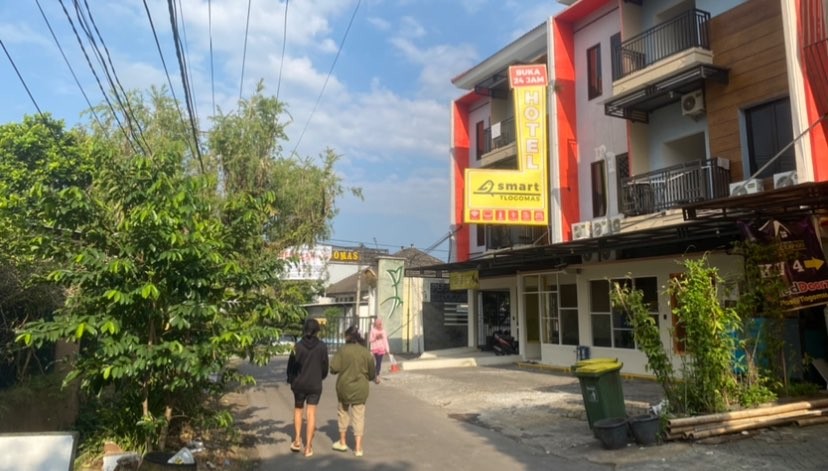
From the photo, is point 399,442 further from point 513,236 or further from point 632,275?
point 513,236

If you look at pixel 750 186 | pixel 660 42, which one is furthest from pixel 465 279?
pixel 750 186

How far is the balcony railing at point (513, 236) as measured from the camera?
2017 centimetres

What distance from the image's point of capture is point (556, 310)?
19.2m

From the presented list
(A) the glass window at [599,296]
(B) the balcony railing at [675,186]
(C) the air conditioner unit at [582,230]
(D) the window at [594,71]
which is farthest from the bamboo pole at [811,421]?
(D) the window at [594,71]

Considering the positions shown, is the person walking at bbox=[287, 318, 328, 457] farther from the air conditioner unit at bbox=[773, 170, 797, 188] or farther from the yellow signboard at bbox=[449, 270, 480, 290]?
the yellow signboard at bbox=[449, 270, 480, 290]

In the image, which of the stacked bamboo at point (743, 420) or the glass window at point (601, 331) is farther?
the glass window at point (601, 331)

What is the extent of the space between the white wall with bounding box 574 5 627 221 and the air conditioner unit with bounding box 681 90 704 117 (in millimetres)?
2278

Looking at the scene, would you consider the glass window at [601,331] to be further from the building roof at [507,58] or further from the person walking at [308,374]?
the person walking at [308,374]

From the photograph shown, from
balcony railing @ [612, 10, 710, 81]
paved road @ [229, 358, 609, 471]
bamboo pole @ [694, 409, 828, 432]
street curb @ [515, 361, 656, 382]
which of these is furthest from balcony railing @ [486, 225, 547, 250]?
bamboo pole @ [694, 409, 828, 432]

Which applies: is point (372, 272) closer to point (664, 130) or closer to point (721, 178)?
point (664, 130)

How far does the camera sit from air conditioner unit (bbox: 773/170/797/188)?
11.9 meters

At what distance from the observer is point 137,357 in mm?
6734

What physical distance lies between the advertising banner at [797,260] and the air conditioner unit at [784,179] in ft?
5.30

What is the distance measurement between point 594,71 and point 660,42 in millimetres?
2551
